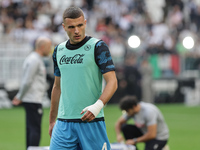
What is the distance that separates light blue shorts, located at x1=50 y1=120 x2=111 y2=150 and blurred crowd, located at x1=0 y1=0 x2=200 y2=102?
15.2 m

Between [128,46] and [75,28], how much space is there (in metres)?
17.7

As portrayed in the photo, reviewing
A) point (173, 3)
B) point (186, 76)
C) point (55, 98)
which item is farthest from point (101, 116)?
point (173, 3)

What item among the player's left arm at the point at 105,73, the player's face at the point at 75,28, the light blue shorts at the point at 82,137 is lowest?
the light blue shorts at the point at 82,137

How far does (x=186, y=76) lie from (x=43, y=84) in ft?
47.5

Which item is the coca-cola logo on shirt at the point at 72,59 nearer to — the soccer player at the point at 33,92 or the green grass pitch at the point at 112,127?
the soccer player at the point at 33,92

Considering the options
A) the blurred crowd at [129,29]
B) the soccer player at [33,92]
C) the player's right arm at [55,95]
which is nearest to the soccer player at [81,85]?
the player's right arm at [55,95]

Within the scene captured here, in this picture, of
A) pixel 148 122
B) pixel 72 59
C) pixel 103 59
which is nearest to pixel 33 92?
pixel 148 122

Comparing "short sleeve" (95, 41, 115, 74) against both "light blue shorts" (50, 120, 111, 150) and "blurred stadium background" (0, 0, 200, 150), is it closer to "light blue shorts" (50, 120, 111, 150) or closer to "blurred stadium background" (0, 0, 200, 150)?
"light blue shorts" (50, 120, 111, 150)

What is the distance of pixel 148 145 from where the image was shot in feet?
24.6

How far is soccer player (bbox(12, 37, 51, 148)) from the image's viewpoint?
7.66 metres

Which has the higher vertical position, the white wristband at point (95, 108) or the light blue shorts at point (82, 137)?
the white wristband at point (95, 108)

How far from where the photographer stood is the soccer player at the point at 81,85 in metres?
4.27

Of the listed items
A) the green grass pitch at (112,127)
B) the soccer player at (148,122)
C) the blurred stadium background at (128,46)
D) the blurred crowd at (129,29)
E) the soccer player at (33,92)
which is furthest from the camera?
the blurred crowd at (129,29)

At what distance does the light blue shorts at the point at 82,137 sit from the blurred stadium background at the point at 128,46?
36.6ft
